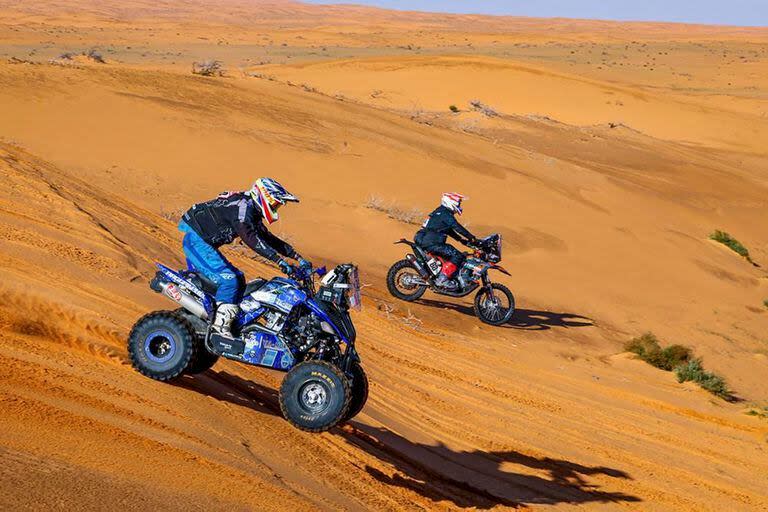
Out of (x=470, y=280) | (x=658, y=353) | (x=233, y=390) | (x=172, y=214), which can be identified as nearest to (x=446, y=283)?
(x=470, y=280)

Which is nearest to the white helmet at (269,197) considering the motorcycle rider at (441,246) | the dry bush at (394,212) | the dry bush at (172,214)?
the motorcycle rider at (441,246)

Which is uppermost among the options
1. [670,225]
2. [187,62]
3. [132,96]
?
[187,62]

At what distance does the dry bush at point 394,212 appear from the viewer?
724 inches

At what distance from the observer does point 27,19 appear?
299 feet

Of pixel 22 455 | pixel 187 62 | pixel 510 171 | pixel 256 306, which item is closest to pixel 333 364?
pixel 256 306

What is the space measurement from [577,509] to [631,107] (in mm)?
47292

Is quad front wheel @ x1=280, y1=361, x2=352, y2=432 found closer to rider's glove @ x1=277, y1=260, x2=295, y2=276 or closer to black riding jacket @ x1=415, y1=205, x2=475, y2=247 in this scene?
rider's glove @ x1=277, y1=260, x2=295, y2=276

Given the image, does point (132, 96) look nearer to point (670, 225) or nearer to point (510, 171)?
point (510, 171)

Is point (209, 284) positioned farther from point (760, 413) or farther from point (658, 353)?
point (658, 353)

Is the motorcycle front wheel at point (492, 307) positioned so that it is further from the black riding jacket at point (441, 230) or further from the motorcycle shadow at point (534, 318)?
the black riding jacket at point (441, 230)

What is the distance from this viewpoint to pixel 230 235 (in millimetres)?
7102

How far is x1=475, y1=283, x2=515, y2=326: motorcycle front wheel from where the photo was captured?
45.8 ft

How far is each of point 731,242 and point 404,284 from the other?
12592mm

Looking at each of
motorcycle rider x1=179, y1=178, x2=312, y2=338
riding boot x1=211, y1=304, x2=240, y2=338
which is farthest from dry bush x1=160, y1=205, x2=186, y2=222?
riding boot x1=211, y1=304, x2=240, y2=338
